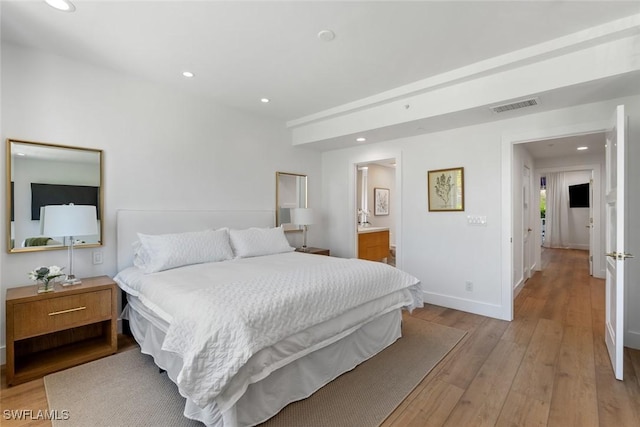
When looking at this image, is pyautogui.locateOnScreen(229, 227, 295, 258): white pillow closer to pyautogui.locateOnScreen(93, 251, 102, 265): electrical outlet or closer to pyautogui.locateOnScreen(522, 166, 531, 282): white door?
pyautogui.locateOnScreen(93, 251, 102, 265): electrical outlet

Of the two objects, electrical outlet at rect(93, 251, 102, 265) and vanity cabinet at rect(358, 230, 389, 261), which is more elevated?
electrical outlet at rect(93, 251, 102, 265)

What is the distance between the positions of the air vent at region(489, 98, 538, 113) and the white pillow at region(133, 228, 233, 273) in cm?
320

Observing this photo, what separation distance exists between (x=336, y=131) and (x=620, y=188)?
300cm

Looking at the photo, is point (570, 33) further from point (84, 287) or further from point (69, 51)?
point (84, 287)

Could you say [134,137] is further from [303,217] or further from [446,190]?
[446,190]

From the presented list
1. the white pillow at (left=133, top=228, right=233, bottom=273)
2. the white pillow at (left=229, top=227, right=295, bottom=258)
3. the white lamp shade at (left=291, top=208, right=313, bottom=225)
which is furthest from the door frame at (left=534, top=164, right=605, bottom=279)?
the white pillow at (left=133, top=228, right=233, bottom=273)

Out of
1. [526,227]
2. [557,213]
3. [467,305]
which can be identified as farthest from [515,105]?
[557,213]

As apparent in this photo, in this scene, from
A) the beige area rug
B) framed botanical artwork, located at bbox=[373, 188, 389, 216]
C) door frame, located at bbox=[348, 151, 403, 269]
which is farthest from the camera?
framed botanical artwork, located at bbox=[373, 188, 389, 216]

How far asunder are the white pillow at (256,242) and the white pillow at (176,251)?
0.21 meters

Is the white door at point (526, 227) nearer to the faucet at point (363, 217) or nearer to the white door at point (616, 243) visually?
the white door at point (616, 243)

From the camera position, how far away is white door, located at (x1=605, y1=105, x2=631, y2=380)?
7.07 ft

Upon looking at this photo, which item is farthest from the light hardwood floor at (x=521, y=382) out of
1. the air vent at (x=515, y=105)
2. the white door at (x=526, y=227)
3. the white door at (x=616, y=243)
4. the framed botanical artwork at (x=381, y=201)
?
the framed botanical artwork at (x=381, y=201)

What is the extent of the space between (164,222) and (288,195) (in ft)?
6.32

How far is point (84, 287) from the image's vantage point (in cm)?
245
